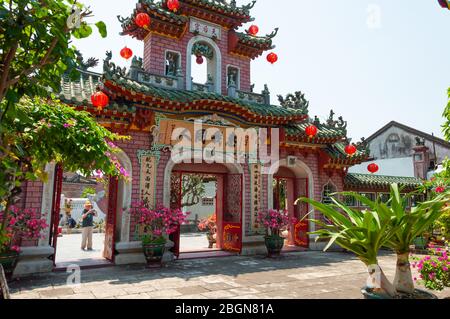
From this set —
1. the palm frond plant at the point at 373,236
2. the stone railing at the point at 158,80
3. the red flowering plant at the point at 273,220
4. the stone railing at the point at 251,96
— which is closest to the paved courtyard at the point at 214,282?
the red flowering plant at the point at 273,220

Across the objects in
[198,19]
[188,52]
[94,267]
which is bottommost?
[94,267]

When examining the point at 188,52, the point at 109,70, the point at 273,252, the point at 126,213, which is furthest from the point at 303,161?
the point at 109,70

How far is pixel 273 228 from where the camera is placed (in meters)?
9.32

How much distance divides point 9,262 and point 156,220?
2.95m

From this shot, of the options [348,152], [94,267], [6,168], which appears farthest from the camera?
[348,152]

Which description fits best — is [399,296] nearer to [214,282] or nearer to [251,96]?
[214,282]

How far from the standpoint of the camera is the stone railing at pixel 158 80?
863cm

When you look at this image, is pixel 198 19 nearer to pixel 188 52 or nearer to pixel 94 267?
pixel 188 52

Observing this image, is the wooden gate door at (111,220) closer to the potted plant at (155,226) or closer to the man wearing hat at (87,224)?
the potted plant at (155,226)

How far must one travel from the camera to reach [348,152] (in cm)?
1088

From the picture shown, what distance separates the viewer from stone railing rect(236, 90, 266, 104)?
10.2 metres

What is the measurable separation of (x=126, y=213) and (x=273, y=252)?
417 cm

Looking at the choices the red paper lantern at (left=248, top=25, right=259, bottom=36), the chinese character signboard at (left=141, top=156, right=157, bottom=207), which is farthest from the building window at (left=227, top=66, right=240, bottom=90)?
the chinese character signboard at (left=141, top=156, right=157, bottom=207)

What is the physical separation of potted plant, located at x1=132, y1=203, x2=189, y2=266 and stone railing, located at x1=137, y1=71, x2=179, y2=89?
337 cm
